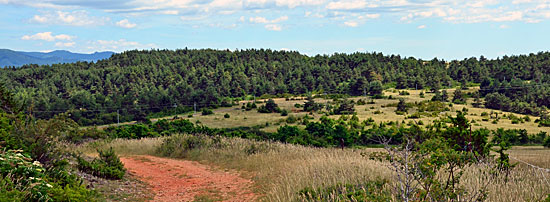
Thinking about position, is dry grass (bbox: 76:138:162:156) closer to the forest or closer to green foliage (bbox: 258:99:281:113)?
green foliage (bbox: 258:99:281:113)

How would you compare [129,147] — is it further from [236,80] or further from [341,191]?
[236,80]

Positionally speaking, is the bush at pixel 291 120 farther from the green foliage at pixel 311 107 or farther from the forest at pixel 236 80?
the forest at pixel 236 80

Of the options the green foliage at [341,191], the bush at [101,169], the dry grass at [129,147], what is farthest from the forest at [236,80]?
the green foliage at [341,191]

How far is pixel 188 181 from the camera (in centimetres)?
1200

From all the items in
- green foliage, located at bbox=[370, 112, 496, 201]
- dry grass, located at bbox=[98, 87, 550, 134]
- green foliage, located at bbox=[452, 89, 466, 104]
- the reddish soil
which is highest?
green foliage, located at bbox=[370, 112, 496, 201]

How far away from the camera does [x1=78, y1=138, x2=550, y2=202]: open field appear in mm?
6500

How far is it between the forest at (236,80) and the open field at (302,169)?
5646cm

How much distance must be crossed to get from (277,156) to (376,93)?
265 feet

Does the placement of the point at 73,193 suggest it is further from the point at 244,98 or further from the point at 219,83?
the point at 219,83

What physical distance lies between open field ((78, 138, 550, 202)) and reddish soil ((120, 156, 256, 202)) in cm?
46

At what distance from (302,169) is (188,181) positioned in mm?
3889

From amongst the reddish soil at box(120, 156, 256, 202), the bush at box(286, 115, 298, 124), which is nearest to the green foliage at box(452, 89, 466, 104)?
the bush at box(286, 115, 298, 124)

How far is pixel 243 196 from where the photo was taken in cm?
993

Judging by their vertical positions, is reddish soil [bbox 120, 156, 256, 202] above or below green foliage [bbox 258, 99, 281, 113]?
above
